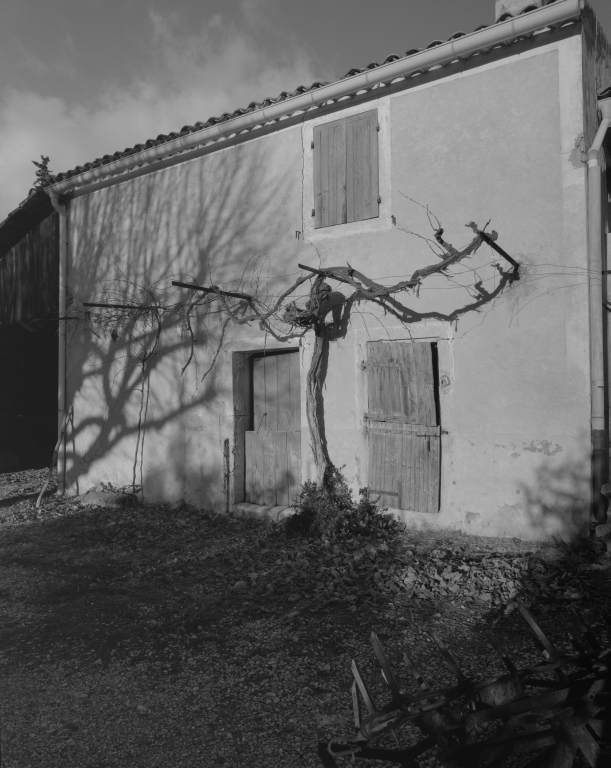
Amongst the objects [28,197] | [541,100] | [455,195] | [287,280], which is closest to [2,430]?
[28,197]

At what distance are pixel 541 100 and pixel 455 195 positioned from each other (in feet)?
3.63

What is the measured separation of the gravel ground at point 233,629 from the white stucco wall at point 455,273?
78cm

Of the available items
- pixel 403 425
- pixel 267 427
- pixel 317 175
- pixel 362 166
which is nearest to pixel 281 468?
pixel 267 427

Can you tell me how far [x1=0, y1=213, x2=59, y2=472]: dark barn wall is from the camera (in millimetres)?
10062

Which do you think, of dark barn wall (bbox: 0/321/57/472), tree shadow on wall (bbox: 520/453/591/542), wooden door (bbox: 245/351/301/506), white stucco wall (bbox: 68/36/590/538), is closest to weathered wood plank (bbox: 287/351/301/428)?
wooden door (bbox: 245/351/301/506)

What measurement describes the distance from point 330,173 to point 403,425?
302 centimetres

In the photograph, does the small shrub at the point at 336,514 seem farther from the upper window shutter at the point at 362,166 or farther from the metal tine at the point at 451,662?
the metal tine at the point at 451,662

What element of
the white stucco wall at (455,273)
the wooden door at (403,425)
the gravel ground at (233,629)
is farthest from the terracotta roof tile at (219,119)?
the gravel ground at (233,629)

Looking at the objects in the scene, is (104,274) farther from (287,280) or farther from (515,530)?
(515,530)

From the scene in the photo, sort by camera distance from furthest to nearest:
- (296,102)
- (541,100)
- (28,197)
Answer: (28,197), (296,102), (541,100)

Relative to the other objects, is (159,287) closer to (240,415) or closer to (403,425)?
(240,415)

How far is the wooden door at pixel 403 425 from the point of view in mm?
5852

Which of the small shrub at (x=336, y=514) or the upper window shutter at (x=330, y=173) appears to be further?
the upper window shutter at (x=330, y=173)

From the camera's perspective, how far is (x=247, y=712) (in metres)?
3.05
